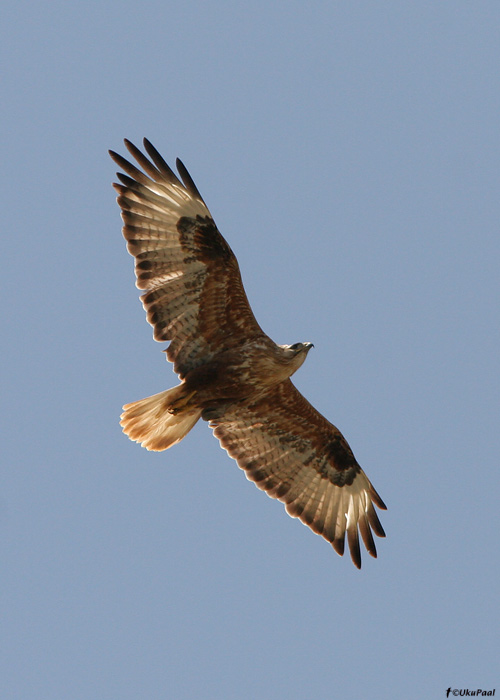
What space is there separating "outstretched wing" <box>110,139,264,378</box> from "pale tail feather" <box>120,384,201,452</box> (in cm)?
80

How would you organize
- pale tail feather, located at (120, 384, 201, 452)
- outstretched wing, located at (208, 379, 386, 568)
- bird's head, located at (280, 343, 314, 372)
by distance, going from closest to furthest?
bird's head, located at (280, 343, 314, 372), pale tail feather, located at (120, 384, 201, 452), outstretched wing, located at (208, 379, 386, 568)

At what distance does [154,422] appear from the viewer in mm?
11484

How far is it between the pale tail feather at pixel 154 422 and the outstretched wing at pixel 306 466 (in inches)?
24.4

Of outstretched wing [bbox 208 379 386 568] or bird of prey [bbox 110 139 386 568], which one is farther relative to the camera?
outstretched wing [bbox 208 379 386 568]

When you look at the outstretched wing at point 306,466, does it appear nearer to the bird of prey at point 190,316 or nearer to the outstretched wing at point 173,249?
the bird of prey at point 190,316

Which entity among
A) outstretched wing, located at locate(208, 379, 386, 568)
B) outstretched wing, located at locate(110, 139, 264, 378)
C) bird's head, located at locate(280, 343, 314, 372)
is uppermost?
outstretched wing, located at locate(110, 139, 264, 378)

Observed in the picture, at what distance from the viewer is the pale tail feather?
37.3 feet

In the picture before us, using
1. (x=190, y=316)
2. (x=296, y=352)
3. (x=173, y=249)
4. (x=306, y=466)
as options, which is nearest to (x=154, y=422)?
(x=190, y=316)

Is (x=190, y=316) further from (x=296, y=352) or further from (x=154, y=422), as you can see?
(x=154, y=422)

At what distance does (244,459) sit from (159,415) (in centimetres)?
135

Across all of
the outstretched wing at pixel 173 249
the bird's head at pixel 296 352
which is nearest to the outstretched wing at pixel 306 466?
the bird's head at pixel 296 352

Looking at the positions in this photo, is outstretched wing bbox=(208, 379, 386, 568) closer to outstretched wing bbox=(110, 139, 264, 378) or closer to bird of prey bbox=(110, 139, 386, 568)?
bird of prey bbox=(110, 139, 386, 568)

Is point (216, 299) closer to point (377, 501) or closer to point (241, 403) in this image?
point (241, 403)

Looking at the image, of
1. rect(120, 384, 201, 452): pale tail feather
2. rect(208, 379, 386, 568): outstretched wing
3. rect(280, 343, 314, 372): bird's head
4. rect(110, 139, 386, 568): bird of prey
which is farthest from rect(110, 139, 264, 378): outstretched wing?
rect(208, 379, 386, 568): outstretched wing
